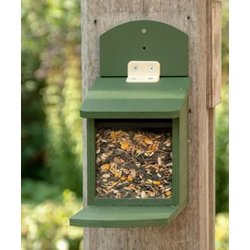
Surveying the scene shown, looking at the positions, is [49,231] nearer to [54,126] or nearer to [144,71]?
[54,126]

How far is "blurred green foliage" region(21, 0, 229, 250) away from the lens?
18.4ft

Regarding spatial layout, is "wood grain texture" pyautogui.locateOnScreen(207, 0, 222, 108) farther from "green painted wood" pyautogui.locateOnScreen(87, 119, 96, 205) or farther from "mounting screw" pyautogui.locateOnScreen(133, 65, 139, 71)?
"green painted wood" pyautogui.locateOnScreen(87, 119, 96, 205)

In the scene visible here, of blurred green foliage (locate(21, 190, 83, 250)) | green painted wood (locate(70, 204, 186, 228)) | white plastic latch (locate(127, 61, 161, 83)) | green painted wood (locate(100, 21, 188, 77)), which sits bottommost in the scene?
blurred green foliage (locate(21, 190, 83, 250))

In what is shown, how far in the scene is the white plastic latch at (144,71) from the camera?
275 cm

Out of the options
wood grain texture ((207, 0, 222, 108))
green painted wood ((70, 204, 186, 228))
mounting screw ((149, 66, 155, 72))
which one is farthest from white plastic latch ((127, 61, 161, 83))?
green painted wood ((70, 204, 186, 228))

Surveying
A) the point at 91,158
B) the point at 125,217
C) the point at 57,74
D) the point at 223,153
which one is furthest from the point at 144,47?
→ the point at 57,74

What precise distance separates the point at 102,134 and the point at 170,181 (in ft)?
0.86

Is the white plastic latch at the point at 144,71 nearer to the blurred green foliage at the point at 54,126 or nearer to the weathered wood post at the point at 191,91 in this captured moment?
the weathered wood post at the point at 191,91

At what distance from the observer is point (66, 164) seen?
6.52 meters

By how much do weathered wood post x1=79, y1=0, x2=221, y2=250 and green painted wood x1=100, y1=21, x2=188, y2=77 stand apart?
2 centimetres

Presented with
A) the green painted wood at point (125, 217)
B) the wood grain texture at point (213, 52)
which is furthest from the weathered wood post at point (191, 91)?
the green painted wood at point (125, 217)

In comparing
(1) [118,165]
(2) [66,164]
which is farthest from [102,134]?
(2) [66,164]

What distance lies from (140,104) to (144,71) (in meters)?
0.21
